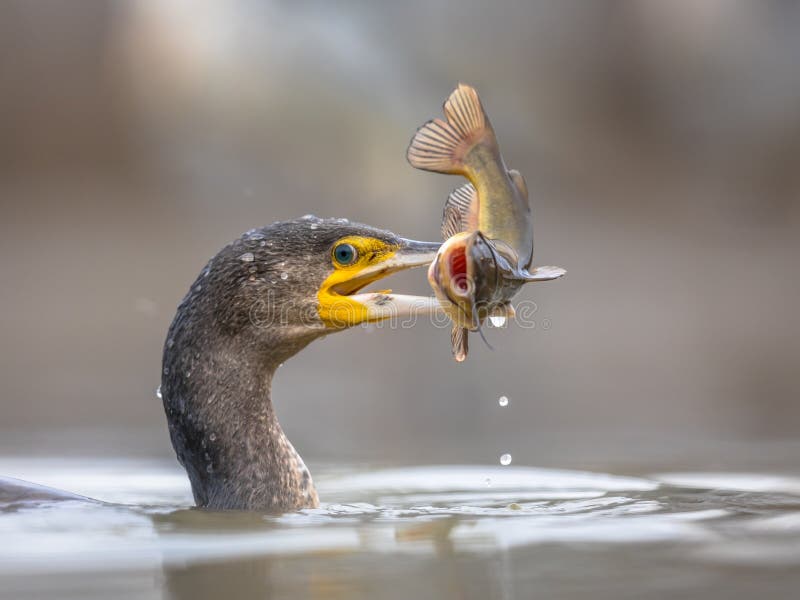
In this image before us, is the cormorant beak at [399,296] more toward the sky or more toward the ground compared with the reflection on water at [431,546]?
more toward the sky

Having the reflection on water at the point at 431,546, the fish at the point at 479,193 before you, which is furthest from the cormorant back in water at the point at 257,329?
the fish at the point at 479,193

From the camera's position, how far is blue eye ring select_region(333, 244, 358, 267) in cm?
376

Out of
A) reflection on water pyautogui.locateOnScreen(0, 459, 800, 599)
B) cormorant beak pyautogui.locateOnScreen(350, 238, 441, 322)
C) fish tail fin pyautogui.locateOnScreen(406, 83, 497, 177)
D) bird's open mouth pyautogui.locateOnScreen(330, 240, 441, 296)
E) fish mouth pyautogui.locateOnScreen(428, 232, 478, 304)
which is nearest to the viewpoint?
reflection on water pyautogui.locateOnScreen(0, 459, 800, 599)

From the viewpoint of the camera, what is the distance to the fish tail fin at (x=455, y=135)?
3365mm

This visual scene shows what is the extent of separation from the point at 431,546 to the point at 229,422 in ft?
3.42

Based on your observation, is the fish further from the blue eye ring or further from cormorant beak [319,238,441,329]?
the blue eye ring

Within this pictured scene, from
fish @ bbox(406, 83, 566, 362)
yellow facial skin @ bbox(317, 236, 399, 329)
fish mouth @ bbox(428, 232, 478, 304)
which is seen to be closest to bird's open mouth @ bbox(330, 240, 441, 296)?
yellow facial skin @ bbox(317, 236, 399, 329)

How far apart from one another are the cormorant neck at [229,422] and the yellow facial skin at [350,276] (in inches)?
8.2

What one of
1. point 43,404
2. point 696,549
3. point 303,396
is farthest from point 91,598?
point 303,396

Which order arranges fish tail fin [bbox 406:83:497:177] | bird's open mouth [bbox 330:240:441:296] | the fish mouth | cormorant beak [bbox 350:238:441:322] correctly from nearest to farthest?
the fish mouth → fish tail fin [bbox 406:83:497:177] → cormorant beak [bbox 350:238:441:322] → bird's open mouth [bbox 330:240:441:296]

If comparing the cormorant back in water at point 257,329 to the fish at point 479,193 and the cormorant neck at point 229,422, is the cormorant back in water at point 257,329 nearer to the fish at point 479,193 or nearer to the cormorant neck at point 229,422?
the cormorant neck at point 229,422

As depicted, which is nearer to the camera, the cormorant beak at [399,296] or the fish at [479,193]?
the fish at [479,193]

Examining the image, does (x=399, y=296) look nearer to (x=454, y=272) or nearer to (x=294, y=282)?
(x=294, y=282)

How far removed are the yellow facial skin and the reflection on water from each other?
0.54 metres
